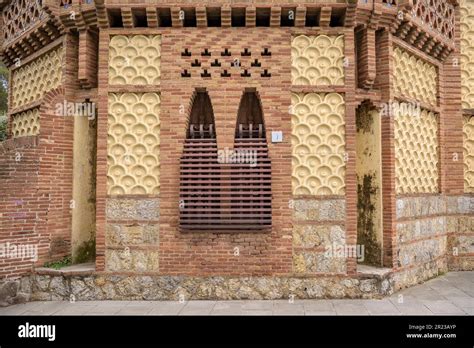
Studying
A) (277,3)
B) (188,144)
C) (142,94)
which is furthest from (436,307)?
(142,94)

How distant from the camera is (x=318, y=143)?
6.38m

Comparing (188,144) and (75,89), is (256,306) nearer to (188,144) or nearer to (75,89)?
(188,144)

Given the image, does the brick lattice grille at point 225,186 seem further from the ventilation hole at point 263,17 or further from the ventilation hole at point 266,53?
the ventilation hole at point 263,17

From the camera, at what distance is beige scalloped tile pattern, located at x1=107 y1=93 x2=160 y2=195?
636cm

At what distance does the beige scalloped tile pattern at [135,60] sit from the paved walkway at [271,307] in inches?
151

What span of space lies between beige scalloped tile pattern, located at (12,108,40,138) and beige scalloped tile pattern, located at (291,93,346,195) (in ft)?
18.1

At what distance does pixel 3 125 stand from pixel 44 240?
406 inches

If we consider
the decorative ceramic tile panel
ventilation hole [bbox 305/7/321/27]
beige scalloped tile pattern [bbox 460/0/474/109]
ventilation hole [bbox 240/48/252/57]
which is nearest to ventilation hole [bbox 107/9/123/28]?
the decorative ceramic tile panel

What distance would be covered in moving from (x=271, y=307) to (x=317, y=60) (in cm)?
431

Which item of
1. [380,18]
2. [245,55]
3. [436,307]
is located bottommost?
[436,307]

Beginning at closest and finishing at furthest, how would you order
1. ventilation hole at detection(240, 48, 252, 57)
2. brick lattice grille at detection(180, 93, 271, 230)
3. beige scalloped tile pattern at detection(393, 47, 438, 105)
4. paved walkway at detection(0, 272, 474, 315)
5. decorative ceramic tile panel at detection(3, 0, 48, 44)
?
paved walkway at detection(0, 272, 474, 315), brick lattice grille at detection(180, 93, 271, 230), ventilation hole at detection(240, 48, 252, 57), beige scalloped tile pattern at detection(393, 47, 438, 105), decorative ceramic tile panel at detection(3, 0, 48, 44)

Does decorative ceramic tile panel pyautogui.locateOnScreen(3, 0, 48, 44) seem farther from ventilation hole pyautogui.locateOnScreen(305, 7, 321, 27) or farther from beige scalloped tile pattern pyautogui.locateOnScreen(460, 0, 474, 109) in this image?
beige scalloped tile pattern pyautogui.locateOnScreen(460, 0, 474, 109)

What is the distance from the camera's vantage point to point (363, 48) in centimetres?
667

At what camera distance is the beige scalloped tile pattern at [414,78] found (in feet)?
23.4
